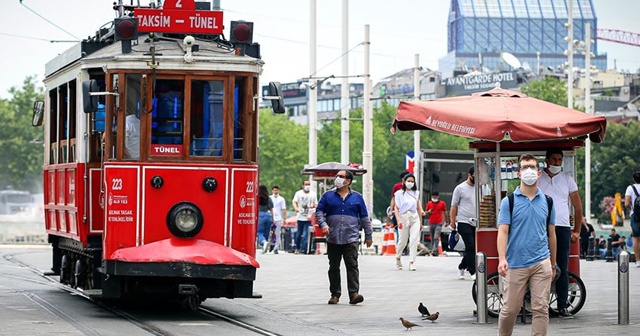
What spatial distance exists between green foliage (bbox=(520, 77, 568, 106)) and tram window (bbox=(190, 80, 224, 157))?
9717cm

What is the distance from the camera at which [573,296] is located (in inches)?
704

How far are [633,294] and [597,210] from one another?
82.5 metres

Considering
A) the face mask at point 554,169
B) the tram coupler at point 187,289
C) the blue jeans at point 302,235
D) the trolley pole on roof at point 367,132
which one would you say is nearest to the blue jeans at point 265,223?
the blue jeans at point 302,235

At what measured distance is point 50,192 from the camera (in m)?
21.9

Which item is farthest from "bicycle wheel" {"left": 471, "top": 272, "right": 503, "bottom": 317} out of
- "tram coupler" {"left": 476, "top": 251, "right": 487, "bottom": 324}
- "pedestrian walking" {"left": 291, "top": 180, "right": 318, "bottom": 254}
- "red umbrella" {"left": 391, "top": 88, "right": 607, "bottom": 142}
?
"pedestrian walking" {"left": 291, "top": 180, "right": 318, "bottom": 254}

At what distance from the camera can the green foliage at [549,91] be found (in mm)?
114875

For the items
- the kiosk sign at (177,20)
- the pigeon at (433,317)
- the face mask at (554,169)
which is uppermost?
the kiosk sign at (177,20)

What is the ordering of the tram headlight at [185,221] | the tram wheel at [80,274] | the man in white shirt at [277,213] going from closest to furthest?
the tram headlight at [185,221]
the tram wheel at [80,274]
the man in white shirt at [277,213]

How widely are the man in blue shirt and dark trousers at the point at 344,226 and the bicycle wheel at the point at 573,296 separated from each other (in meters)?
3.27

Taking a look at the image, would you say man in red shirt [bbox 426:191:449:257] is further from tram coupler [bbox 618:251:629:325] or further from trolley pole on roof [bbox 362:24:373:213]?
tram coupler [bbox 618:251:629:325]

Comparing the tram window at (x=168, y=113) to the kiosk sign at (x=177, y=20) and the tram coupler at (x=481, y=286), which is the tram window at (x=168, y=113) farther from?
the tram coupler at (x=481, y=286)

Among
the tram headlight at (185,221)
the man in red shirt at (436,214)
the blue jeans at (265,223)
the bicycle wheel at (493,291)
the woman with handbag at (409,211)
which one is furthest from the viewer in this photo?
the blue jeans at (265,223)

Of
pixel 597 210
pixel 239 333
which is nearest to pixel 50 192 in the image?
pixel 239 333

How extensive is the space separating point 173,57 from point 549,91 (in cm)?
9921
